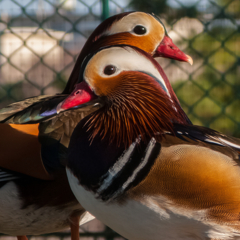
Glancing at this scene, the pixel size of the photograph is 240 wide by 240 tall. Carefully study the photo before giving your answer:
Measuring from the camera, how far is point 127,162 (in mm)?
570

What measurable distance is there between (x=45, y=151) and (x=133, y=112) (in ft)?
0.82

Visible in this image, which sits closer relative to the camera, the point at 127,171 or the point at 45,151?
the point at 127,171

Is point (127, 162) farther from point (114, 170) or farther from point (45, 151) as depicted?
point (45, 151)

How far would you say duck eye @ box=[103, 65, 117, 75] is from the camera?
60 centimetres

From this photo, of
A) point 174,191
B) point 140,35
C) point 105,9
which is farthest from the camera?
point 105,9

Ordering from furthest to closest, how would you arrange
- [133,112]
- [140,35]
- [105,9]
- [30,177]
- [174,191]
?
[105,9] < [140,35] < [30,177] < [133,112] < [174,191]

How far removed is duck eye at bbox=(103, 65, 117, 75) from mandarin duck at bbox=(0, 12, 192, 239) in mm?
216

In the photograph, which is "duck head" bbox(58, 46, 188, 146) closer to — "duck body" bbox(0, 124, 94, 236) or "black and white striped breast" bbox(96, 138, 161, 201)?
"black and white striped breast" bbox(96, 138, 161, 201)

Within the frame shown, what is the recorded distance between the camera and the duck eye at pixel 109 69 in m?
0.60

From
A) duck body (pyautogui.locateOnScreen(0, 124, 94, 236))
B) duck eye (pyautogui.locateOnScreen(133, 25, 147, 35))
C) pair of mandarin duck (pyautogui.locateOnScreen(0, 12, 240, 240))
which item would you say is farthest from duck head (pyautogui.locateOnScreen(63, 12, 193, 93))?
duck body (pyautogui.locateOnScreen(0, 124, 94, 236))

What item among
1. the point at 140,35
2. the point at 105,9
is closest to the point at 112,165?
the point at 140,35

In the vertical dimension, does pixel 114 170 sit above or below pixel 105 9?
below

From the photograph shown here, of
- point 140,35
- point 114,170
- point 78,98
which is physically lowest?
point 114,170

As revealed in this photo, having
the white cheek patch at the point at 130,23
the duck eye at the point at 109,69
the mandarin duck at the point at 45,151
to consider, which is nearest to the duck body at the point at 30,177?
the mandarin duck at the point at 45,151
